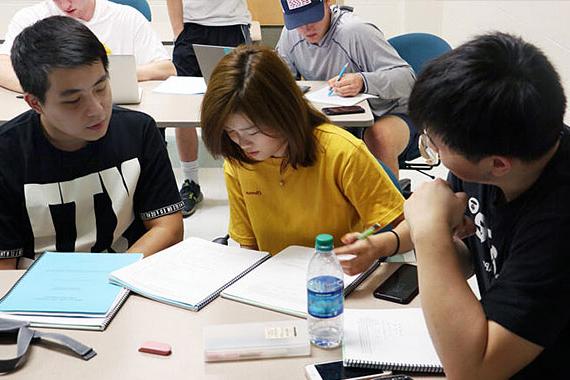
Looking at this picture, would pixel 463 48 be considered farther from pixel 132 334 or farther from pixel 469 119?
pixel 132 334

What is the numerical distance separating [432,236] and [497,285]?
0.44 ft

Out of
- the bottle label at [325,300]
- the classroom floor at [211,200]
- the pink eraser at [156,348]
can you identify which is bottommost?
the classroom floor at [211,200]

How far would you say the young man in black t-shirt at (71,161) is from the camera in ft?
5.38

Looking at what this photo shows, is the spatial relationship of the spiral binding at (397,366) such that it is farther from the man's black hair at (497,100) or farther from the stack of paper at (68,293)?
the stack of paper at (68,293)

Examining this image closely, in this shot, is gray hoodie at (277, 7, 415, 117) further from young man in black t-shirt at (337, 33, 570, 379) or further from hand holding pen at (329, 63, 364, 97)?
young man in black t-shirt at (337, 33, 570, 379)

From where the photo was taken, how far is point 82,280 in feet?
4.61

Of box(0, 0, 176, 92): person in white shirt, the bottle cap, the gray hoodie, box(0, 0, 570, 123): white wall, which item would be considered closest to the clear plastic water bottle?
the bottle cap

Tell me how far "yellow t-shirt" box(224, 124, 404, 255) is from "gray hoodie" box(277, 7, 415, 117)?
1.21 m

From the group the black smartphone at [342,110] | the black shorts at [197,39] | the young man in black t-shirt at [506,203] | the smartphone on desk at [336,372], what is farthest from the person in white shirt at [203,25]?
the young man in black t-shirt at [506,203]

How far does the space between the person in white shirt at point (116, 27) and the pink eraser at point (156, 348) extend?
7.17 feet

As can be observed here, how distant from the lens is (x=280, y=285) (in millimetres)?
1354

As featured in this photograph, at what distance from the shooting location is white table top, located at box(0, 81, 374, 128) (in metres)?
2.52

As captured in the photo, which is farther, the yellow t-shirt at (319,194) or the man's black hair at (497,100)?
the yellow t-shirt at (319,194)

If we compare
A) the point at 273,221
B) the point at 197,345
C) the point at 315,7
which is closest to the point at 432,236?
the point at 197,345
